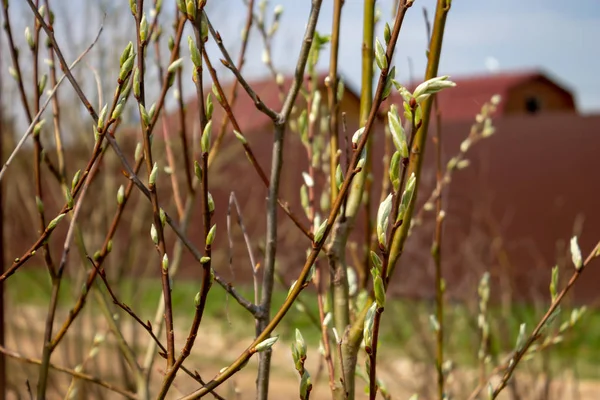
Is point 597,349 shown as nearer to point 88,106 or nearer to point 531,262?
point 531,262

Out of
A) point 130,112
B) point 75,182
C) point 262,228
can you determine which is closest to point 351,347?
point 75,182

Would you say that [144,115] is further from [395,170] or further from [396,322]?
[396,322]

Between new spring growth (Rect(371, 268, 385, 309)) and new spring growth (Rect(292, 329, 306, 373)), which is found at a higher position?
new spring growth (Rect(371, 268, 385, 309))

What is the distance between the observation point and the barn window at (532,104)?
777 inches

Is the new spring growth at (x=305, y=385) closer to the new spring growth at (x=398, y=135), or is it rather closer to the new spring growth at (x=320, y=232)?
the new spring growth at (x=320, y=232)

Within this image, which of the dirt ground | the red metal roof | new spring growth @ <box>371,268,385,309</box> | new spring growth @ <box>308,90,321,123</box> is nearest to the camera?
new spring growth @ <box>371,268,385,309</box>

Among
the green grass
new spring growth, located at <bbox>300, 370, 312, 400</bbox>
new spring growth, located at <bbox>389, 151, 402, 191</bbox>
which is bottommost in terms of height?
the green grass

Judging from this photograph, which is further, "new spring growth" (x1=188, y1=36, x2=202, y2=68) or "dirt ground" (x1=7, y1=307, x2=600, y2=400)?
"dirt ground" (x1=7, y1=307, x2=600, y2=400)

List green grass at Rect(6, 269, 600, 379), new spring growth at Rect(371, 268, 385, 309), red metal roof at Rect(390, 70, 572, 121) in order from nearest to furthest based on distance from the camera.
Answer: new spring growth at Rect(371, 268, 385, 309)
green grass at Rect(6, 269, 600, 379)
red metal roof at Rect(390, 70, 572, 121)

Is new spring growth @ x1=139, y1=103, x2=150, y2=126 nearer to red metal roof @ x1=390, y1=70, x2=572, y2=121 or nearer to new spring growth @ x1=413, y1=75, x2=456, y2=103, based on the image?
new spring growth @ x1=413, y1=75, x2=456, y2=103

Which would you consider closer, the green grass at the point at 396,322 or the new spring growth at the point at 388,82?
the new spring growth at the point at 388,82

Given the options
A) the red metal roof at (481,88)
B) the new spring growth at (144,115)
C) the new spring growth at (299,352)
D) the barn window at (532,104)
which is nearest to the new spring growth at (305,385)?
the new spring growth at (299,352)

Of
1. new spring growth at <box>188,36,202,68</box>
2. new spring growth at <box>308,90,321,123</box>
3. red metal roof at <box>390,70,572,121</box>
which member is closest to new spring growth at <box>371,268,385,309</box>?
new spring growth at <box>188,36,202,68</box>

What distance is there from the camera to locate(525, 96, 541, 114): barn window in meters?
19.7
